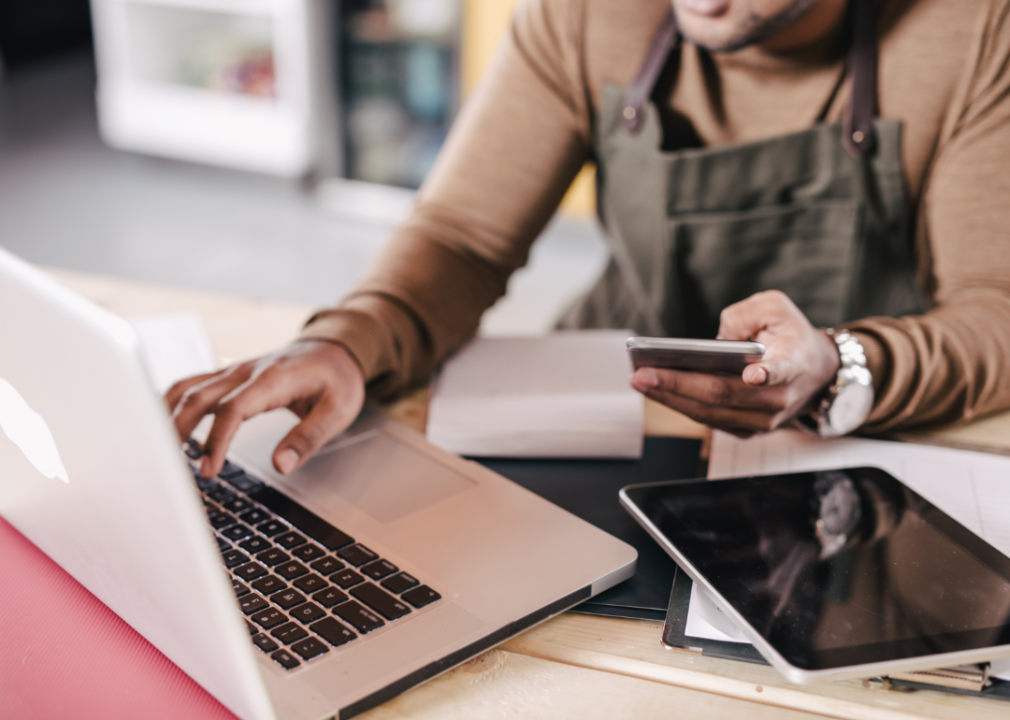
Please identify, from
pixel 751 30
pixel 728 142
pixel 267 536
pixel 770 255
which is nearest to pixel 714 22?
pixel 751 30

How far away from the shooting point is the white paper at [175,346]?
2.80ft

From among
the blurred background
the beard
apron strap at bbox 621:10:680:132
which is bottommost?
the blurred background

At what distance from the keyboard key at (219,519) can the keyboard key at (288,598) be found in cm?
9

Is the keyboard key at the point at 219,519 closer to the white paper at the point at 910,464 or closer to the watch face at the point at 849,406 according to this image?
the white paper at the point at 910,464

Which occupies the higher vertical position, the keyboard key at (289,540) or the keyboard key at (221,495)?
the keyboard key at (289,540)

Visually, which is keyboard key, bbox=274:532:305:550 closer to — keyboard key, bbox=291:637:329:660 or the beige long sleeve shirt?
keyboard key, bbox=291:637:329:660

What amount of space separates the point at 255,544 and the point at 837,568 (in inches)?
14.2

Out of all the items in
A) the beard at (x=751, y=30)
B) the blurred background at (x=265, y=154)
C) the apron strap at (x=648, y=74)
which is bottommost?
the blurred background at (x=265, y=154)

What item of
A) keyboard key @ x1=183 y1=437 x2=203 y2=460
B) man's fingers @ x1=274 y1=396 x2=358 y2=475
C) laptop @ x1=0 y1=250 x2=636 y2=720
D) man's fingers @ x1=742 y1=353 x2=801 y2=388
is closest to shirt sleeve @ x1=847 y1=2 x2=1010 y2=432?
man's fingers @ x1=742 y1=353 x2=801 y2=388

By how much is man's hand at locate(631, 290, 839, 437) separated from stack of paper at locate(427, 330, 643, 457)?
0.18 ft

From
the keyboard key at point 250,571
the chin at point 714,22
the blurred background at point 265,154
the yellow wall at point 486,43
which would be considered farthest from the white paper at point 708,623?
the yellow wall at point 486,43

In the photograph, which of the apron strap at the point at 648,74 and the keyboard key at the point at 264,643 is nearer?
the keyboard key at the point at 264,643

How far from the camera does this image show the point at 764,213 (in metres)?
1.01

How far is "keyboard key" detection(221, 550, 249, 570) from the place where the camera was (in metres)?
0.56
